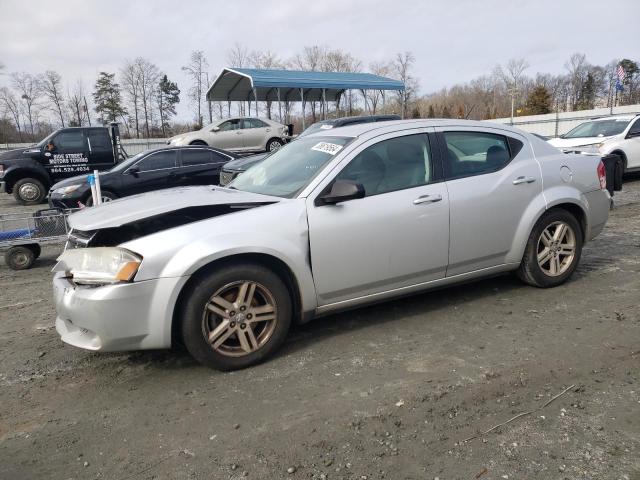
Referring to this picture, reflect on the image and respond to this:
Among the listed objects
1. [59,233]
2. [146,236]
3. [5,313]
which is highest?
[146,236]

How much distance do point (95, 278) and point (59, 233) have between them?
186 inches

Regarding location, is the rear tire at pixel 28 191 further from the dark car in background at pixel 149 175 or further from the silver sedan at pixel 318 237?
the silver sedan at pixel 318 237

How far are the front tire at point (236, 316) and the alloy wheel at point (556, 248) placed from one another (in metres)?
2.61

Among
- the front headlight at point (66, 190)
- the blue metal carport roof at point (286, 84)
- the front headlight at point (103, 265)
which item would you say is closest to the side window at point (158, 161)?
the front headlight at point (66, 190)

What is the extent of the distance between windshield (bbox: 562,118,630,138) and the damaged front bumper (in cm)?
1262

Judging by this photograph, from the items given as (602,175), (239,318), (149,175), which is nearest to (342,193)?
(239,318)

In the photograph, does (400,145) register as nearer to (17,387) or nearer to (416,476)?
(416,476)

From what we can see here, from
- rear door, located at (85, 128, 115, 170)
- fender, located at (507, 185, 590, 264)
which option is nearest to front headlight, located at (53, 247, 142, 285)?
fender, located at (507, 185, 590, 264)

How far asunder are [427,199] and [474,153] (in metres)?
0.80

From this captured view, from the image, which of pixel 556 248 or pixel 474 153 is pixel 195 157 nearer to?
pixel 474 153

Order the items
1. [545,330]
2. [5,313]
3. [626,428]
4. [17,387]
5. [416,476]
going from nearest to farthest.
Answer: [416,476], [626,428], [17,387], [545,330], [5,313]

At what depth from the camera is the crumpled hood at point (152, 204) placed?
3.31m

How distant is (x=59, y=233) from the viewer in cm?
717

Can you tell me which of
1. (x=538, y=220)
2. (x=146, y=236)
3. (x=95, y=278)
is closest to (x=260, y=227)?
(x=146, y=236)
